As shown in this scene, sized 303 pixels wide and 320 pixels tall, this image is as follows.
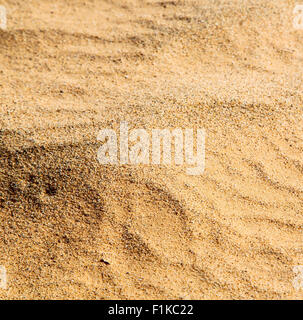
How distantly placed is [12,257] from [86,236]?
1.27 ft

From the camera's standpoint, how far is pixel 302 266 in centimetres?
199

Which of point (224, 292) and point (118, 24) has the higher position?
point (118, 24)

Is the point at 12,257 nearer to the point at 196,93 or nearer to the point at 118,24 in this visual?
the point at 196,93

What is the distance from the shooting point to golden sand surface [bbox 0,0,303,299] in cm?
200

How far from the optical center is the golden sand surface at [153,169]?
2.00 meters

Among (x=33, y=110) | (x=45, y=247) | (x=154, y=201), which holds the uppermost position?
(x=33, y=110)

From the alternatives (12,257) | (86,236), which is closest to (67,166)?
(86,236)

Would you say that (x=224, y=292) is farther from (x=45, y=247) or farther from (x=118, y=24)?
(x=118, y=24)

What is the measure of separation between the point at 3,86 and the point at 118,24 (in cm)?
108

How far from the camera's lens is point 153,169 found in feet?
7.47

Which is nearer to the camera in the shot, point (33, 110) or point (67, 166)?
point (67, 166)
